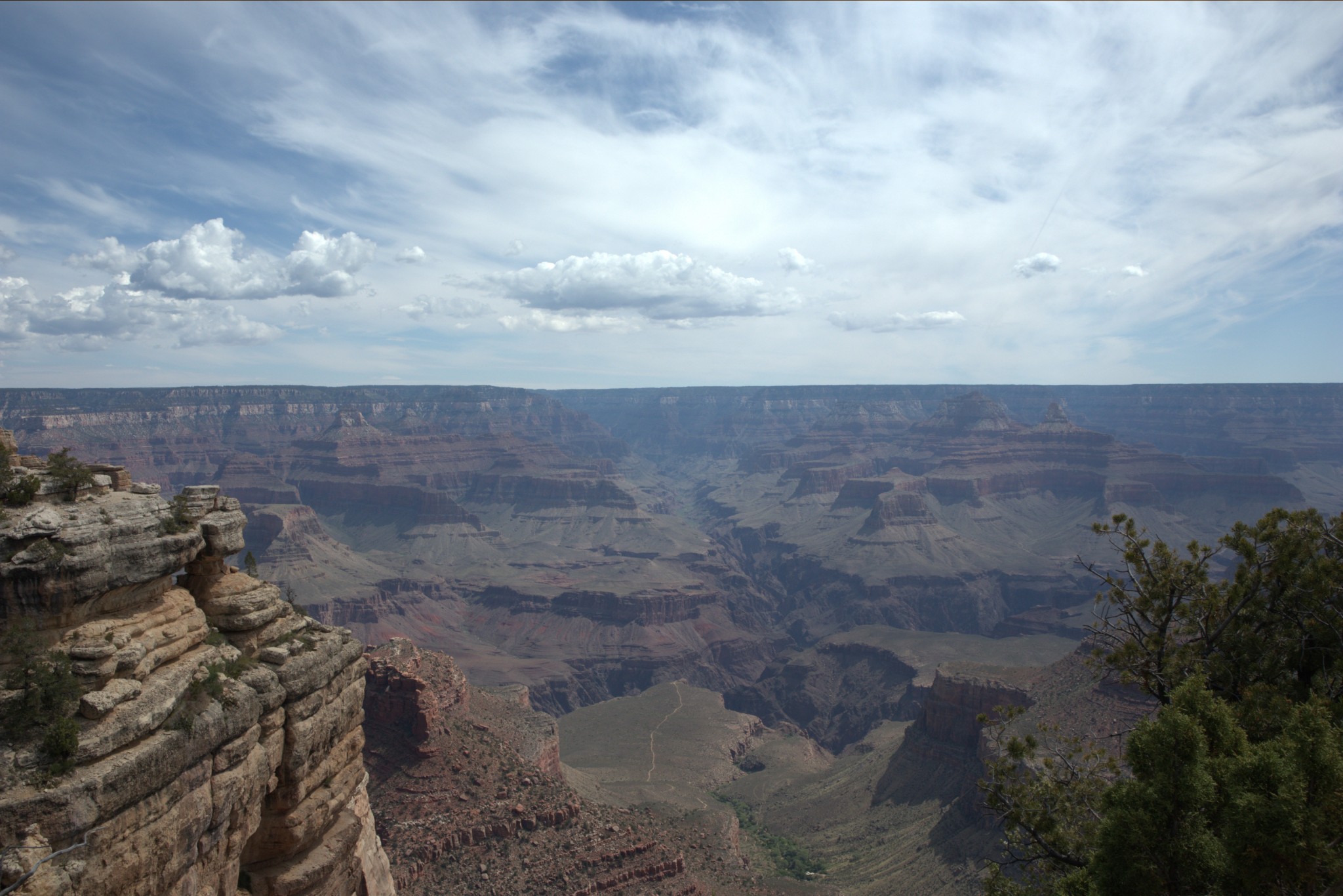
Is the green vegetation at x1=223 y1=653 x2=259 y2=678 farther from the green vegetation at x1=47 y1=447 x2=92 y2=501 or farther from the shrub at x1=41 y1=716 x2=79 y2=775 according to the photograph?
the green vegetation at x1=47 y1=447 x2=92 y2=501

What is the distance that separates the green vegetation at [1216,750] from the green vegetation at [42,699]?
779 inches

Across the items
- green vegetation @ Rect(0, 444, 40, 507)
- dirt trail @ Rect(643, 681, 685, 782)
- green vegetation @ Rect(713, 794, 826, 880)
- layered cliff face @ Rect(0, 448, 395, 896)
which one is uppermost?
green vegetation @ Rect(0, 444, 40, 507)

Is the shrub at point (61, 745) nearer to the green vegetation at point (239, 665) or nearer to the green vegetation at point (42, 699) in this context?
the green vegetation at point (42, 699)

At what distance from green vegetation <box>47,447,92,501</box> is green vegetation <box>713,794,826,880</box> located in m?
57.2

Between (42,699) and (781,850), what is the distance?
2483 inches

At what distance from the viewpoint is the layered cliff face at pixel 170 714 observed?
13.9m

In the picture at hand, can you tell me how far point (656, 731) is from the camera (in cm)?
9519

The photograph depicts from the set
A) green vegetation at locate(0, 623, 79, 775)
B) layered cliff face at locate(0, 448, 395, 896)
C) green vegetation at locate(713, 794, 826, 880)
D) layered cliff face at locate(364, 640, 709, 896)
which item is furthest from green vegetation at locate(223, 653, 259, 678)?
green vegetation at locate(713, 794, 826, 880)

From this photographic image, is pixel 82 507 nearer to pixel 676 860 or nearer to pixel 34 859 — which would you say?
pixel 34 859

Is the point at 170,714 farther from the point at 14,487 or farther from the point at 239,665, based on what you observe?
the point at 14,487

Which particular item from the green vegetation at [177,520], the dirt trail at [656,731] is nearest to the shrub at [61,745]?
the green vegetation at [177,520]

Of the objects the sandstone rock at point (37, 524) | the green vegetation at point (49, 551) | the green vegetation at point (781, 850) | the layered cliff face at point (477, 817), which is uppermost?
the sandstone rock at point (37, 524)

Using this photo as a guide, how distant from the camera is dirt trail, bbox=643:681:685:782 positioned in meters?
83.1

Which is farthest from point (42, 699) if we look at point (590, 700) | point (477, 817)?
point (590, 700)
